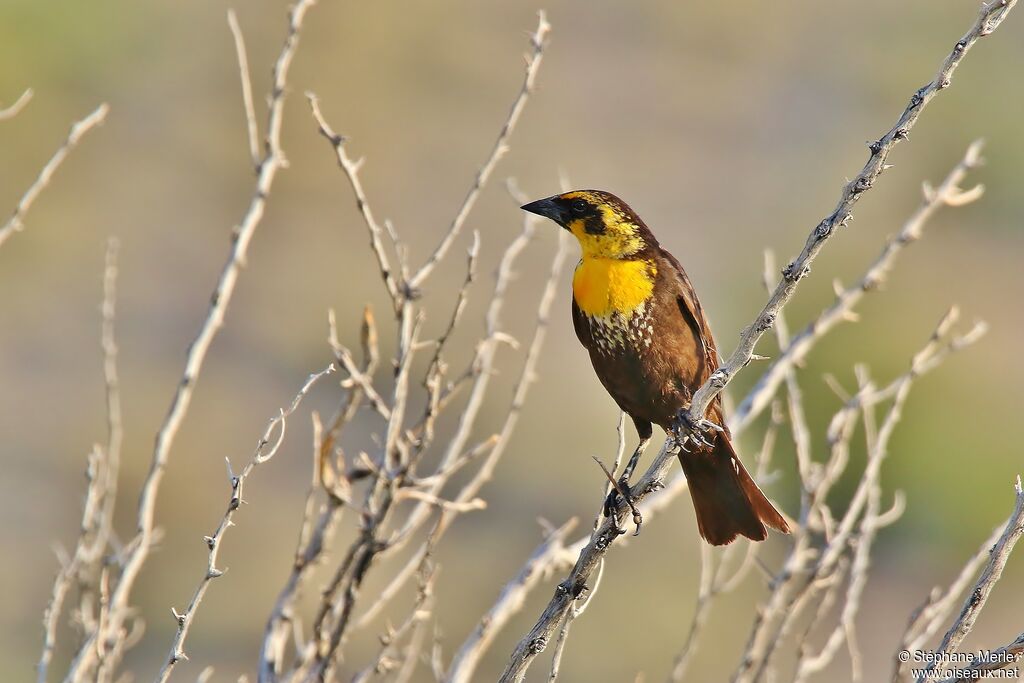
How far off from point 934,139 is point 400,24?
9613 millimetres

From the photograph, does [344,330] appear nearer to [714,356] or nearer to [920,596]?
[920,596]

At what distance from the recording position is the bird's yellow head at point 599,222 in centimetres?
352

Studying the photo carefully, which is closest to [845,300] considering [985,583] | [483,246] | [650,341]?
[650,341]

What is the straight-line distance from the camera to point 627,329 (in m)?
3.35

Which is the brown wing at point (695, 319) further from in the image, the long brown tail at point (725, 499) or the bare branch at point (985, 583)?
the bare branch at point (985, 583)

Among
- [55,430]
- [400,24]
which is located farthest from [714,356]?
[400,24]

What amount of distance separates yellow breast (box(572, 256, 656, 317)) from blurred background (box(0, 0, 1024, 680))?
0.55 metres

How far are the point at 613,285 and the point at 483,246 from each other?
29.3ft

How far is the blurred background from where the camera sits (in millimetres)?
9766

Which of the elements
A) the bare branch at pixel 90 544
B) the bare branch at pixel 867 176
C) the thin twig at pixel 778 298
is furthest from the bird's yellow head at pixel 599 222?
the bare branch at pixel 90 544

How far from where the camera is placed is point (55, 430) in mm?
11086

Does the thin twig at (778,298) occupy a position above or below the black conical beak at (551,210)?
below

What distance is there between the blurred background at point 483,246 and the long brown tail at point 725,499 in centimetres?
119

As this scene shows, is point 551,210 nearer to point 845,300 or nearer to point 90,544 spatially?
point 845,300
